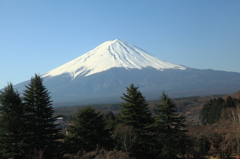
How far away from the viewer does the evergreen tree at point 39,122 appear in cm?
1559

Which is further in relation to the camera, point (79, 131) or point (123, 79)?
point (123, 79)

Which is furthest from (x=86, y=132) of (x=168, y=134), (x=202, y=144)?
(x=202, y=144)

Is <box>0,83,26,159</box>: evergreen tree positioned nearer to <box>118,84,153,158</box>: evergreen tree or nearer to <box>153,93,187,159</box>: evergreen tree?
<box>118,84,153,158</box>: evergreen tree

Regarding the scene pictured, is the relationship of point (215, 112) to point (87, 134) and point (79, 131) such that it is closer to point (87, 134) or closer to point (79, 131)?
point (87, 134)

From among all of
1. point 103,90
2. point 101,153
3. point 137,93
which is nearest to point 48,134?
point 101,153

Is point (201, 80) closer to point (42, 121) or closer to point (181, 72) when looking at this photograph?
point (181, 72)

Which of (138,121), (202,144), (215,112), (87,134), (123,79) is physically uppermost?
(123,79)

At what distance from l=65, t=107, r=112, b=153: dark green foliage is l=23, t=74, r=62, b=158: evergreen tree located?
1.46m

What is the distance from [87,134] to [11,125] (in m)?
5.01

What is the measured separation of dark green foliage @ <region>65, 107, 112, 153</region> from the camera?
58.5ft

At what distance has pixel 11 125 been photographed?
15.0m

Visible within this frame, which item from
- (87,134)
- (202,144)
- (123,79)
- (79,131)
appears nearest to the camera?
(87,134)

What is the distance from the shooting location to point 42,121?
1644 cm

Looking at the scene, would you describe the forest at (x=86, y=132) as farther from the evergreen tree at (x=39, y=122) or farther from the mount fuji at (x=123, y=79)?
the mount fuji at (x=123, y=79)
